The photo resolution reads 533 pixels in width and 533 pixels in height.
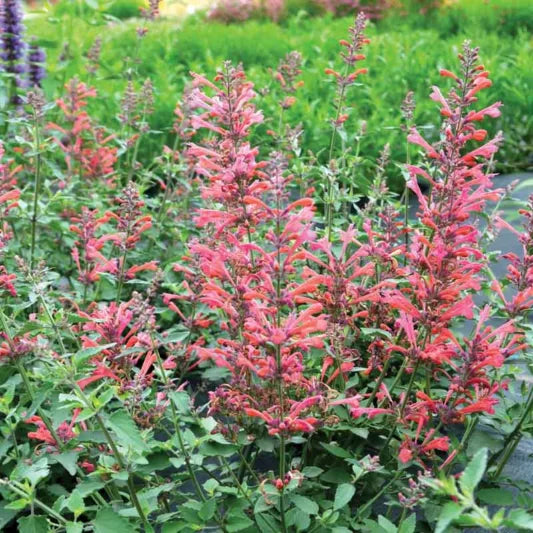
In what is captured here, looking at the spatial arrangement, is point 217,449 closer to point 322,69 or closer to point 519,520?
point 519,520

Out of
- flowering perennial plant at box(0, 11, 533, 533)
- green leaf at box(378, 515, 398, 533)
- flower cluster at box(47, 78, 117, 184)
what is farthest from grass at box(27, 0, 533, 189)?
green leaf at box(378, 515, 398, 533)

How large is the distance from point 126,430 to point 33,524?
43 cm

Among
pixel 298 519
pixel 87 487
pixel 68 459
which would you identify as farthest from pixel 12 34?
pixel 298 519

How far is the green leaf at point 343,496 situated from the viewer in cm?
204

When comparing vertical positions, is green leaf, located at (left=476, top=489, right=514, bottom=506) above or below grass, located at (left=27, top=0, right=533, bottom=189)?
below

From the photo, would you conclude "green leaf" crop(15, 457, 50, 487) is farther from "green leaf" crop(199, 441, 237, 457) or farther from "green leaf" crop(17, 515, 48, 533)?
"green leaf" crop(199, 441, 237, 457)

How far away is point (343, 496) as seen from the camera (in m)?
2.06

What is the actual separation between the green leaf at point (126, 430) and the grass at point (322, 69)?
2687 mm

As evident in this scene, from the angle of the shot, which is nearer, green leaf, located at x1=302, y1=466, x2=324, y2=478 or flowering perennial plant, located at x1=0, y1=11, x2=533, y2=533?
flowering perennial plant, located at x1=0, y1=11, x2=533, y2=533

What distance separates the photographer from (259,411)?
213 cm

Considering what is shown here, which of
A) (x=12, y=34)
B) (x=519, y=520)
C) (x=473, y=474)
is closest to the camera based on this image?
(x=473, y=474)

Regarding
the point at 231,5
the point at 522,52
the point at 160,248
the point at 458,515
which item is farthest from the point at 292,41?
the point at 458,515

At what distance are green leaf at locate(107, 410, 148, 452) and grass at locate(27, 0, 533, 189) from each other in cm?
269

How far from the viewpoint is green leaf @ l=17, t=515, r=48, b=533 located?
2.14m
